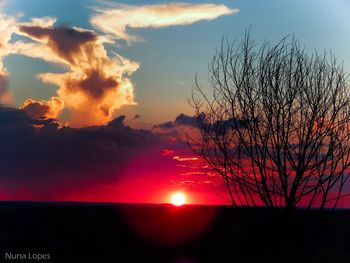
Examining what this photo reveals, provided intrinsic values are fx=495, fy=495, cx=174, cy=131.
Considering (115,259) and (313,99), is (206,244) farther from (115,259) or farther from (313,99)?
(313,99)

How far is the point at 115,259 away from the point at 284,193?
8.54m

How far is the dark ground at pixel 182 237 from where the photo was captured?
61.6ft

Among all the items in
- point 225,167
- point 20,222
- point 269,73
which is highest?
point 20,222

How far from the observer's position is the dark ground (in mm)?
18781

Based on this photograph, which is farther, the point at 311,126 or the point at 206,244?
the point at 206,244

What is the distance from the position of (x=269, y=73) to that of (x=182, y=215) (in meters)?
33.3

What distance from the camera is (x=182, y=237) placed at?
111 ft

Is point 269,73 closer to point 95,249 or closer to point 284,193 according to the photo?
point 284,193

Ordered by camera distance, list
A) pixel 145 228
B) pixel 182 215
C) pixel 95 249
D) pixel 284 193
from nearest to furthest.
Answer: pixel 284 193, pixel 95 249, pixel 145 228, pixel 182 215

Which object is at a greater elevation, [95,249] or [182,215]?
[182,215]

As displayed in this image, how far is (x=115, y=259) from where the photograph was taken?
21.3m

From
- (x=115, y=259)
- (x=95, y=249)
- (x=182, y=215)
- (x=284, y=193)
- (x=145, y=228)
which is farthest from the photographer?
(x=182, y=215)

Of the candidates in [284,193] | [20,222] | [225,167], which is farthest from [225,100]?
[20,222]

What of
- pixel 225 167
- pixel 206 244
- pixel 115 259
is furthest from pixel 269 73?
pixel 206 244
